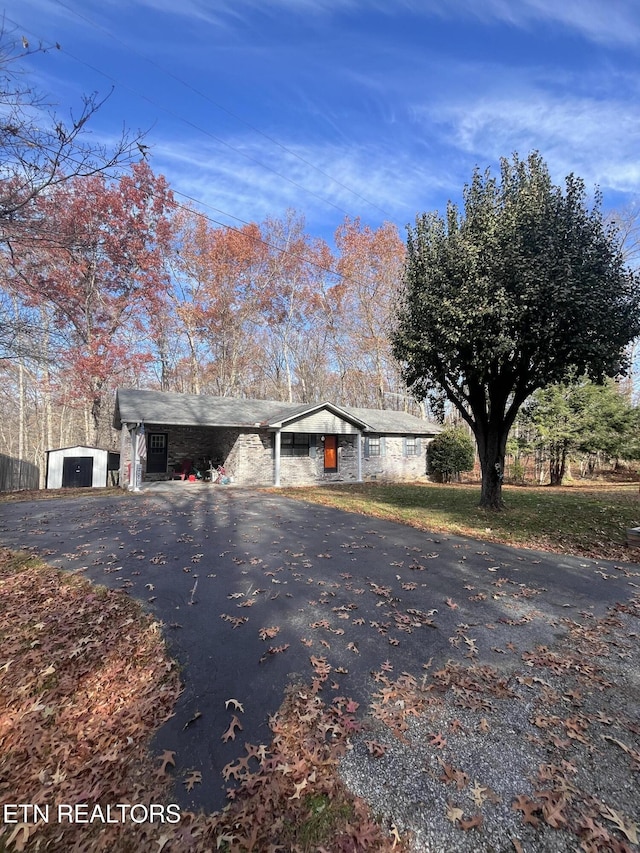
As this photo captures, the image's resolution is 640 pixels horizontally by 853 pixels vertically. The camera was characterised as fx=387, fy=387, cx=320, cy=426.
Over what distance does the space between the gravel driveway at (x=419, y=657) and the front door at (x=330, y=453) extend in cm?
1039

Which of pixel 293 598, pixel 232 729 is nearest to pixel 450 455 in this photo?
pixel 293 598

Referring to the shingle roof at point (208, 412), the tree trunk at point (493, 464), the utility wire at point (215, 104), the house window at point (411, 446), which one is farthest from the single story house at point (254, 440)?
the utility wire at point (215, 104)

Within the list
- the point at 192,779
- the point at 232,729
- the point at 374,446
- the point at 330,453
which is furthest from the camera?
the point at 374,446

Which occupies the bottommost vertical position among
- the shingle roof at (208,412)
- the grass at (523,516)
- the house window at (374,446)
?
the grass at (523,516)

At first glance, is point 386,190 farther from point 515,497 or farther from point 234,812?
point 234,812

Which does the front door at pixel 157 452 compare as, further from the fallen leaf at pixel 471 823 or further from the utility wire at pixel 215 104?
the fallen leaf at pixel 471 823

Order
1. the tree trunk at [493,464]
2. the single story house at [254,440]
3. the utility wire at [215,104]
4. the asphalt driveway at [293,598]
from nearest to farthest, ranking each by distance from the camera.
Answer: the asphalt driveway at [293,598], the utility wire at [215,104], the tree trunk at [493,464], the single story house at [254,440]

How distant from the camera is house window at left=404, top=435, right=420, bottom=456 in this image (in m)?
20.1

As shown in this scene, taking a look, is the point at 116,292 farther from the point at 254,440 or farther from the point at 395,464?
the point at 395,464

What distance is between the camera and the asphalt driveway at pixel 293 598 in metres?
2.76

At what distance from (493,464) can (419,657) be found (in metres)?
7.96

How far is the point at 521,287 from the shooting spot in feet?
26.3

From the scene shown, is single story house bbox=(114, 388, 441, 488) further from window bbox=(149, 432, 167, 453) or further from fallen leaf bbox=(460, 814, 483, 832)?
fallen leaf bbox=(460, 814, 483, 832)

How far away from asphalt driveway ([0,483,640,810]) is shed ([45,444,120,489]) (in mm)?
8967
